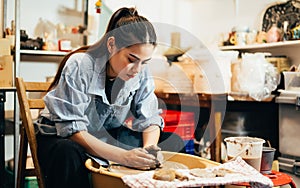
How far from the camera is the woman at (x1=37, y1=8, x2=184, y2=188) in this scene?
1.25 metres

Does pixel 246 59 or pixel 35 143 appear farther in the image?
pixel 246 59

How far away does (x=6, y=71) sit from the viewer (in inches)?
81.9

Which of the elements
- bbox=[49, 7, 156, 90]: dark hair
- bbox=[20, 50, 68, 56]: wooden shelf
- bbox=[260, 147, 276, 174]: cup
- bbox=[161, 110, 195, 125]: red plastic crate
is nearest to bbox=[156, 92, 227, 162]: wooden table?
bbox=[161, 110, 195, 125]: red plastic crate

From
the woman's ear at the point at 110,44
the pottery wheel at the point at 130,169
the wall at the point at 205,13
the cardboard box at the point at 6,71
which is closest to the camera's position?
the pottery wheel at the point at 130,169

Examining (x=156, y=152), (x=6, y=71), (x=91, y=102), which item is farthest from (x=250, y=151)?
(x=6, y=71)

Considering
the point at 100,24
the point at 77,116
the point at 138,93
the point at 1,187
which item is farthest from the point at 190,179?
the point at 100,24

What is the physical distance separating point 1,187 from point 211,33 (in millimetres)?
1939

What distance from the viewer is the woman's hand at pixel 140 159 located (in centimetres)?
123

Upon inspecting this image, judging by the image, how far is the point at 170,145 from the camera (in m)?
1.58

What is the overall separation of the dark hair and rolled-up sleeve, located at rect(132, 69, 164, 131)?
0.72 feet

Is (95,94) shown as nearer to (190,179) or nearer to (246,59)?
(190,179)

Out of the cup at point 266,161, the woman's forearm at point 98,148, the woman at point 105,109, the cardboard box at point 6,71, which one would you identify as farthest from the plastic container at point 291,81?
the cardboard box at point 6,71

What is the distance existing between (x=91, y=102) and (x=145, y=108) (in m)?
0.25

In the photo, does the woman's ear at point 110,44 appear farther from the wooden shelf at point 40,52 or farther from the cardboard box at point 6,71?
the wooden shelf at point 40,52
